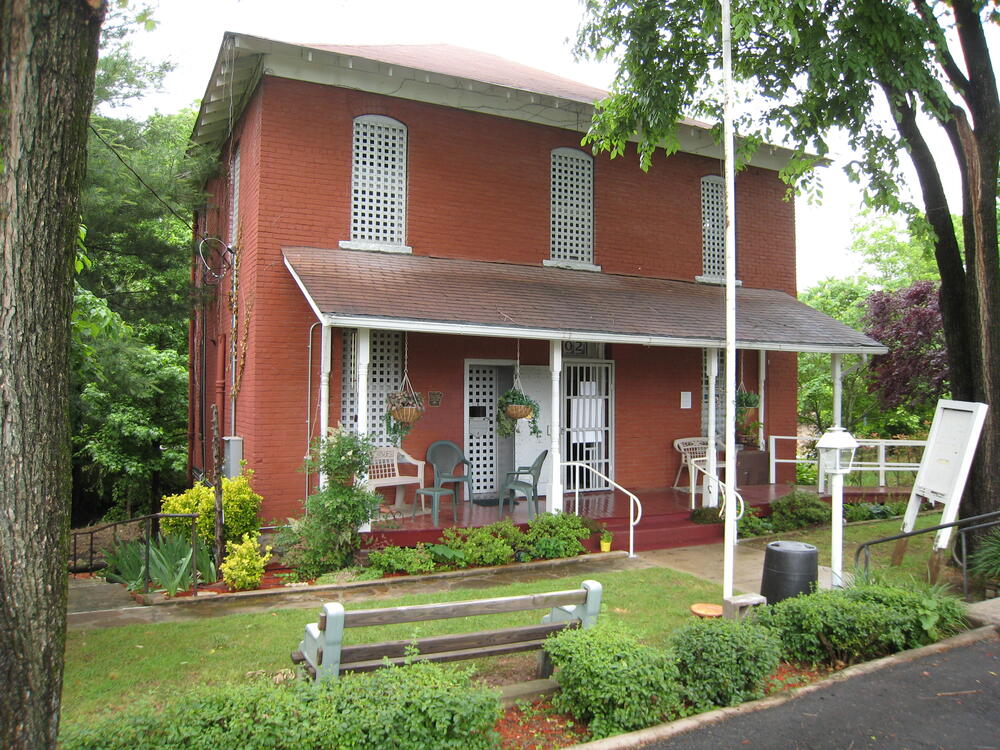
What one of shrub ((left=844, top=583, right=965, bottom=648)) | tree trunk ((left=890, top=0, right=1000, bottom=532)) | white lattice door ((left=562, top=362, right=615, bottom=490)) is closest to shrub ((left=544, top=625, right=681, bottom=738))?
shrub ((left=844, top=583, right=965, bottom=648))

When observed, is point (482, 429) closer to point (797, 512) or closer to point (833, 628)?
point (797, 512)

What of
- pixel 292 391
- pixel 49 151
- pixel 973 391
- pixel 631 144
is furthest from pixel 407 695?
pixel 631 144

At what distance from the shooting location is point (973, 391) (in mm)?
8781

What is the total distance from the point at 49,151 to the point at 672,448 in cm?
1153

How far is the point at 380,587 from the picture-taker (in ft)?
26.5

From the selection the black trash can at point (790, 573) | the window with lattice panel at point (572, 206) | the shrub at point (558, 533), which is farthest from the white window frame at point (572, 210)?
the black trash can at point (790, 573)

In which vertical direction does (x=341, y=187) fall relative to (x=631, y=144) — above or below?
below

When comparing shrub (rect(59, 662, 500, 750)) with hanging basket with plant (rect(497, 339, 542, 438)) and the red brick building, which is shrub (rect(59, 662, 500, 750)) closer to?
the red brick building

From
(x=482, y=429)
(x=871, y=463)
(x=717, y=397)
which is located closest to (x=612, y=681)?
(x=482, y=429)

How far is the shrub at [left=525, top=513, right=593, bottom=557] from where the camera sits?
917cm

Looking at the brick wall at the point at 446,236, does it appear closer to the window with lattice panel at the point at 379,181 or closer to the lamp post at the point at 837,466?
the window with lattice panel at the point at 379,181

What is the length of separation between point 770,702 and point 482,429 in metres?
7.15

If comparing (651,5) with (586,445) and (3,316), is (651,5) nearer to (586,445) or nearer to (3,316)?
(586,445)

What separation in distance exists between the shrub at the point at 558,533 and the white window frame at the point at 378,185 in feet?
15.1
